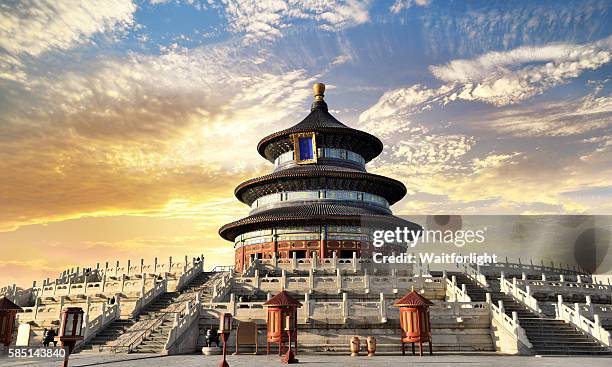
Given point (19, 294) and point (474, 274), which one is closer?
point (474, 274)

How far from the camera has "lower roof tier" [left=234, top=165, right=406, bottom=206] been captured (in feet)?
147

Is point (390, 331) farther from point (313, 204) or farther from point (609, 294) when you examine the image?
point (313, 204)

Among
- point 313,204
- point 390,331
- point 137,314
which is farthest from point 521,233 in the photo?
point 137,314

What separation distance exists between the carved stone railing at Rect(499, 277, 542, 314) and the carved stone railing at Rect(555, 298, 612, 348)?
37.5 inches

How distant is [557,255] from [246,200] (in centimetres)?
2910

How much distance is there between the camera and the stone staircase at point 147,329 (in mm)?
21766

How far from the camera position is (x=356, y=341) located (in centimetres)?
2022

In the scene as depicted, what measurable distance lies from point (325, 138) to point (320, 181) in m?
5.74

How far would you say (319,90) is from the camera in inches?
2239

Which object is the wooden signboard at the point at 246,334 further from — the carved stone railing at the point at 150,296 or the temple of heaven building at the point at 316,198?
the temple of heaven building at the point at 316,198

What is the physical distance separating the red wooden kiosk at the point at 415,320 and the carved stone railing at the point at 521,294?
735 centimetres

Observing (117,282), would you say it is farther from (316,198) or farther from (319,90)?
(319,90)

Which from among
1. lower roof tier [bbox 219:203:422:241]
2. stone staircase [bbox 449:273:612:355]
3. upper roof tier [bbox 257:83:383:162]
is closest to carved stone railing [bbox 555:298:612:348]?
stone staircase [bbox 449:273:612:355]

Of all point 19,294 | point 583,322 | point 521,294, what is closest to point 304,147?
point 19,294
